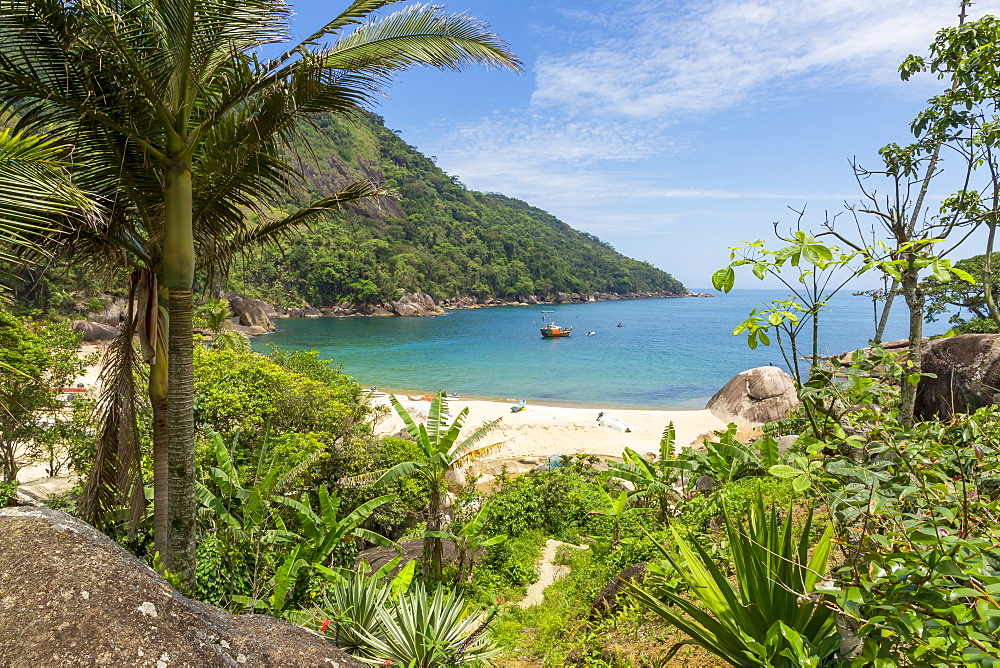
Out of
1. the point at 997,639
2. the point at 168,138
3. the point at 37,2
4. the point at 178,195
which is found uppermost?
the point at 37,2

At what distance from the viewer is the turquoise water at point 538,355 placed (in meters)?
32.6

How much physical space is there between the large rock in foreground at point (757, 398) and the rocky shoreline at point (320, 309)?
2316cm

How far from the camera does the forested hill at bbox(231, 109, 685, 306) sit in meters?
74.5

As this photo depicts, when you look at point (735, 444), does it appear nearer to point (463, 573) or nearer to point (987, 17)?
point (463, 573)

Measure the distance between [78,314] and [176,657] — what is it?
50.1 metres

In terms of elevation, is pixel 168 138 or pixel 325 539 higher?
pixel 168 138

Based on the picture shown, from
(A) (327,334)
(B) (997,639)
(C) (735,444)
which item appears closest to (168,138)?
(B) (997,639)

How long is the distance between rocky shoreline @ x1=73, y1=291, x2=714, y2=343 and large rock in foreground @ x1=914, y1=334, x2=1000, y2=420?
79.7ft

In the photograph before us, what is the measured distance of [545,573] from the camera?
698cm

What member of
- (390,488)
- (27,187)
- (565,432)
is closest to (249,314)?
(565,432)

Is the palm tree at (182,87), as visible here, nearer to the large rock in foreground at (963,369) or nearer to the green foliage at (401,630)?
the green foliage at (401,630)

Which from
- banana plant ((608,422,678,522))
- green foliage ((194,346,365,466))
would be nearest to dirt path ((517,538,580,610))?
banana plant ((608,422,678,522))

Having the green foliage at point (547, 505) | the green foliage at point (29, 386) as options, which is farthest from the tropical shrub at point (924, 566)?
the green foliage at point (29, 386)

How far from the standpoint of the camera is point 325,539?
536cm
